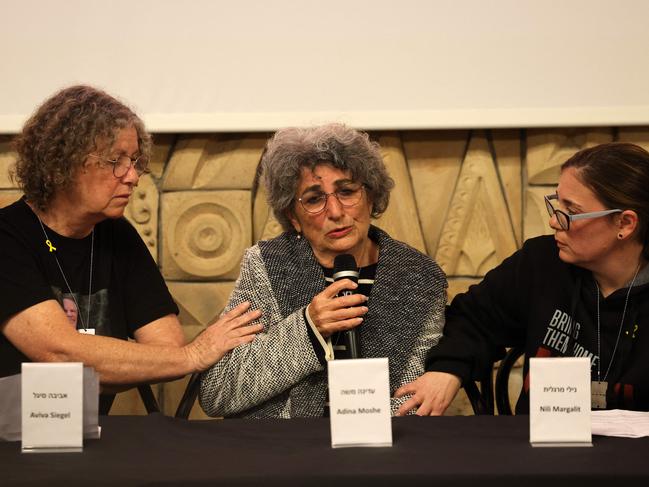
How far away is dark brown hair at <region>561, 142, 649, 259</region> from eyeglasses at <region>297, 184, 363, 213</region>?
693 millimetres

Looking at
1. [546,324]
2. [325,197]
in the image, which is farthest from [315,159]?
[546,324]

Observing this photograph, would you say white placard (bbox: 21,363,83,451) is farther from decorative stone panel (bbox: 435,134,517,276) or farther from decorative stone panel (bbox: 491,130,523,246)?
decorative stone panel (bbox: 491,130,523,246)

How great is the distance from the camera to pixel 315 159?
8.75ft

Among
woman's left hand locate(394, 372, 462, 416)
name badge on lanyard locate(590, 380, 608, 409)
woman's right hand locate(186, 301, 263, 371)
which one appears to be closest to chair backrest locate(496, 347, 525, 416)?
woman's left hand locate(394, 372, 462, 416)

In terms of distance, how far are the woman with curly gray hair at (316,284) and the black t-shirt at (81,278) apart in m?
0.35

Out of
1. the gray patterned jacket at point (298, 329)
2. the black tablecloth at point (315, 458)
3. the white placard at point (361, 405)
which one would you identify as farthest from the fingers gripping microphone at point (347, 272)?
the white placard at point (361, 405)

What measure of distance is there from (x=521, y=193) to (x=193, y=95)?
1384 millimetres

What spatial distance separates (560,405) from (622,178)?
3.02 feet

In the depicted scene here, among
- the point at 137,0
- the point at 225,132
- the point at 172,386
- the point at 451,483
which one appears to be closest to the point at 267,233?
the point at 225,132

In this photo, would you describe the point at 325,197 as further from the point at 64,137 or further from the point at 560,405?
the point at 560,405

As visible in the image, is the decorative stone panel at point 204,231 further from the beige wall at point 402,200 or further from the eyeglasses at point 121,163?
the eyeglasses at point 121,163

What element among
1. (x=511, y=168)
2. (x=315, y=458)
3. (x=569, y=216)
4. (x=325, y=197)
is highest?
(x=511, y=168)

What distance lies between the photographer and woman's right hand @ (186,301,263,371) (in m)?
2.46

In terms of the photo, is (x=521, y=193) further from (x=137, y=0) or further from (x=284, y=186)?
(x=137, y=0)
